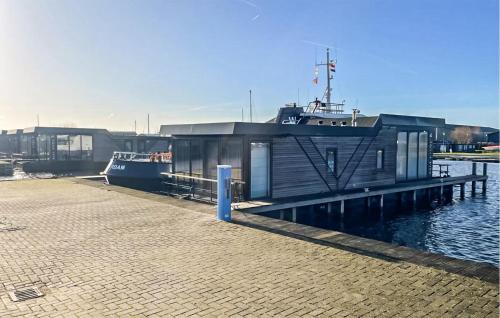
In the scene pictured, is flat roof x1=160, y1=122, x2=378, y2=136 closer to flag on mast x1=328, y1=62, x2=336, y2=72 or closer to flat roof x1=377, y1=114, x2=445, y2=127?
flat roof x1=377, y1=114, x2=445, y2=127

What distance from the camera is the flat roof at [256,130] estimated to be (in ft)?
46.2

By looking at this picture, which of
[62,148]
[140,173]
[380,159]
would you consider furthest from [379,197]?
[62,148]

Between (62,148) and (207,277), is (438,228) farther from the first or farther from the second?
(62,148)

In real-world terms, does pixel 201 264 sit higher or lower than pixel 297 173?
lower

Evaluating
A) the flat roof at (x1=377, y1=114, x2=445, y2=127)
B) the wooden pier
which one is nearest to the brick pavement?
the wooden pier

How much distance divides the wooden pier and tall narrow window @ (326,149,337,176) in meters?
1.17

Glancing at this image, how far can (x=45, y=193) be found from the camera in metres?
17.3

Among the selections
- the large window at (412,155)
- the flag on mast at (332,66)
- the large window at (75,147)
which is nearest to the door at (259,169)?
the large window at (412,155)

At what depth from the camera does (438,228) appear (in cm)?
1722

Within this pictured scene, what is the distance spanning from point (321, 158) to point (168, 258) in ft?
36.3

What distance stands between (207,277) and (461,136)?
113m

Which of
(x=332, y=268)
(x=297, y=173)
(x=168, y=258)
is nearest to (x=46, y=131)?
(x=297, y=173)

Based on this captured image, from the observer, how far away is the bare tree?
104 m

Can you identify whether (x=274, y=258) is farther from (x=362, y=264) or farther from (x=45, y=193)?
(x=45, y=193)
